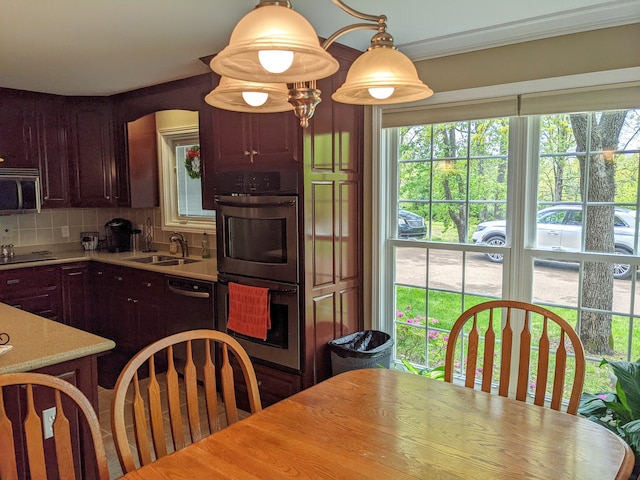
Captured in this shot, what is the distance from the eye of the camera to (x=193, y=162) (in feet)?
13.9

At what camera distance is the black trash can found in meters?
2.87

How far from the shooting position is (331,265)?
3.07m

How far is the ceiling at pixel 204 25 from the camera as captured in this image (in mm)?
2271

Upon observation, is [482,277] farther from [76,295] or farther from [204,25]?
[76,295]

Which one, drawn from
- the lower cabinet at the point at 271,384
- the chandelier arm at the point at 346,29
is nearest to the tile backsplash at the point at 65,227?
the lower cabinet at the point at 271,384

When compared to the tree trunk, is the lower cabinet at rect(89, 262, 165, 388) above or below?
below

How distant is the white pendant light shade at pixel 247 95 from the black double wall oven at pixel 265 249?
1207 mm

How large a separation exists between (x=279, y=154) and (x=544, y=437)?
80.2 inches

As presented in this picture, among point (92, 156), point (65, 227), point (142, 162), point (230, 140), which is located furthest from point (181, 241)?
point (230, 140)

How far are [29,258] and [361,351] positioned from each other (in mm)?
2989

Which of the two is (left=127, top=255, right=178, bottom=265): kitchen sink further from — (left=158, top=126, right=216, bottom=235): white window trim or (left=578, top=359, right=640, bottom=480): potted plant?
(left=578, top=359, right=640, bottom=480): potted plant

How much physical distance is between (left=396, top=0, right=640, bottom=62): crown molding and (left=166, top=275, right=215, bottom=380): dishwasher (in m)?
1.99

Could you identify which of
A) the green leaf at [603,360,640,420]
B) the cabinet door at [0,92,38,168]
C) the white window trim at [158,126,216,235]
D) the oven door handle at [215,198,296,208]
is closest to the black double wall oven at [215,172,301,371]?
the oven door handle at [215,198,296,208]

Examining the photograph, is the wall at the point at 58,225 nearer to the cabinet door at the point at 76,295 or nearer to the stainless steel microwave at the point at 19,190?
the stainless steel microwave at the point at 19,190
